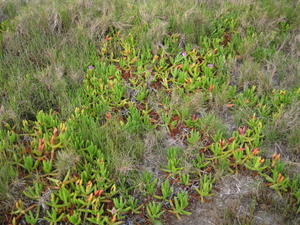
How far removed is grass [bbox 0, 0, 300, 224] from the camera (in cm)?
317

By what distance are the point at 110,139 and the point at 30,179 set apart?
901 mm

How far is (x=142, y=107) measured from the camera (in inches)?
166

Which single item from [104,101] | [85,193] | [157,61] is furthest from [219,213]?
[157,61]

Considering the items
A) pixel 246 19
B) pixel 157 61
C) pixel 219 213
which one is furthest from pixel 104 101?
pixel 246 19

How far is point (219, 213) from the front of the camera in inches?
122

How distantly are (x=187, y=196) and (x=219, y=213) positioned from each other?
34 cm

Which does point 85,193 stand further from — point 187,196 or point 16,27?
point 16,27

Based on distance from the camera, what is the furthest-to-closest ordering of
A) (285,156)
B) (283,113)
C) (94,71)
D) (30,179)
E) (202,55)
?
(202,55), (94,71), (283,113), (285,156), (30,179)

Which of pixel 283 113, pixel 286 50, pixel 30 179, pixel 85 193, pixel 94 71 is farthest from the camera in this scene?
pixel 286 50

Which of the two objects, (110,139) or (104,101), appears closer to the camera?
(110,139)

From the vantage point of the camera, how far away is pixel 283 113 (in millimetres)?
3914

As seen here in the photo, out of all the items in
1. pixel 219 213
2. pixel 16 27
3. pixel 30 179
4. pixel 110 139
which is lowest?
pixel 219 213

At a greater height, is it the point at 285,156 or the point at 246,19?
the point at 246,19

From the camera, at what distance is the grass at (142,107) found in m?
3.17
